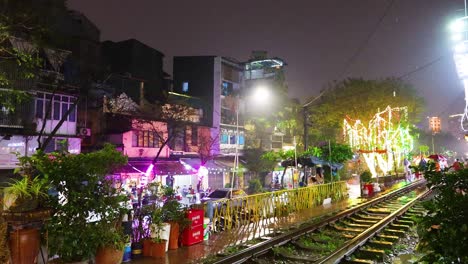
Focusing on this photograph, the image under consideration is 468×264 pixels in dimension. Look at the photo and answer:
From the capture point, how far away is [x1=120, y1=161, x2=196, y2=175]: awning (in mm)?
26953

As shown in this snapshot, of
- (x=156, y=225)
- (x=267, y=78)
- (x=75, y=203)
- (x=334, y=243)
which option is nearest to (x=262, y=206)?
(x=334, y=243)

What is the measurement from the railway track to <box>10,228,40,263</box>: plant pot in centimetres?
362

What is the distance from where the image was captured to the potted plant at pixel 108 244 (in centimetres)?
717

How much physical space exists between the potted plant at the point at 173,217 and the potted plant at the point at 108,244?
1833 mm

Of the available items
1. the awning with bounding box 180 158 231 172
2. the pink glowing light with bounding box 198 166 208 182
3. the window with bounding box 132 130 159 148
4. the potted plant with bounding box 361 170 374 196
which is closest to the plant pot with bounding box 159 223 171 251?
the potted plant with bounding box 361 170 374 196

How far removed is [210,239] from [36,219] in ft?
17.5

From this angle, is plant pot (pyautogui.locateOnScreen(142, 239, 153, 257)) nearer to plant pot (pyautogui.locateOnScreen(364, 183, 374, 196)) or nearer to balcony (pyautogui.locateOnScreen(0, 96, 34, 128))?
balcony (pyautogui.locateOnScreen(0, 96, 34, 128))

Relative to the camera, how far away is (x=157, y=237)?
868 centimetres

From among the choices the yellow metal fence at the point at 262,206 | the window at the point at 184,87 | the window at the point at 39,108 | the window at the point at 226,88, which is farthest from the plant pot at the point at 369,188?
the window at the point at 184,87

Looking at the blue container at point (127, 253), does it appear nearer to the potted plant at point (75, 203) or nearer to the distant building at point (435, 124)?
the potted plant at point (75, 203)

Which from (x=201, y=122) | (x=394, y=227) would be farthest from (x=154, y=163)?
(x=394, y=227)

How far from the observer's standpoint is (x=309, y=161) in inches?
801

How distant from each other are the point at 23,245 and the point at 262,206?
356 inches

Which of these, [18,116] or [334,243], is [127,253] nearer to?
[334,243]
